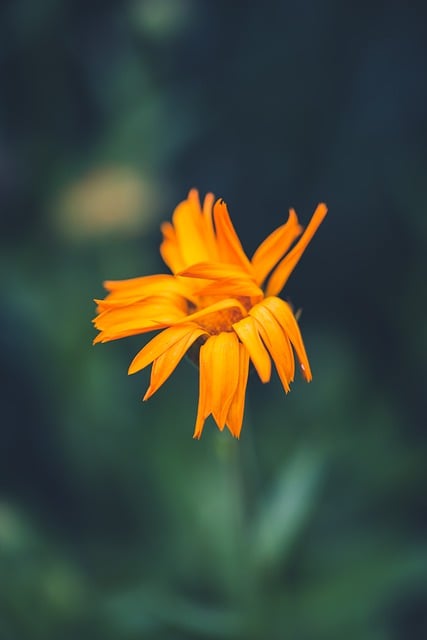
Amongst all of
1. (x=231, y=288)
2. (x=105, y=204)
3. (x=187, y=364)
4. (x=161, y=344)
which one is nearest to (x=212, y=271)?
(x=231, y=288)

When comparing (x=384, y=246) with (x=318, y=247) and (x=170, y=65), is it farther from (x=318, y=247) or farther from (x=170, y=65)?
(x=170, y=65)

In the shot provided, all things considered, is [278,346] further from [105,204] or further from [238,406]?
[105,204]

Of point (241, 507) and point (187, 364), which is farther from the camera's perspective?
point (187, 364)

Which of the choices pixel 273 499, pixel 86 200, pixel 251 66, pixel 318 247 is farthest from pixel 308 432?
pixel 251 66

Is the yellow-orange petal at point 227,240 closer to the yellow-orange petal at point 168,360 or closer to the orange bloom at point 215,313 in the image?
the orange bloom at point 215,313

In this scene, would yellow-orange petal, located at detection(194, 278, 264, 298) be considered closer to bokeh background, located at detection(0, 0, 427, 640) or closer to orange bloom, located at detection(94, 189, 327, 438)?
orange bloom, located at detection(94, 189, 327, 438)

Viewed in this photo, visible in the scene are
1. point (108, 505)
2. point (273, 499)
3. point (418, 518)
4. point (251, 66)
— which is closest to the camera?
point (273, 499)

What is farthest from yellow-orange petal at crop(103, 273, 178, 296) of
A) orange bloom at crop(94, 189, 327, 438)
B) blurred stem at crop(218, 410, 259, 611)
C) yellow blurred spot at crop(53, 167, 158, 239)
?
yellow blurred spot at crop(53, 167, 158, 239)
